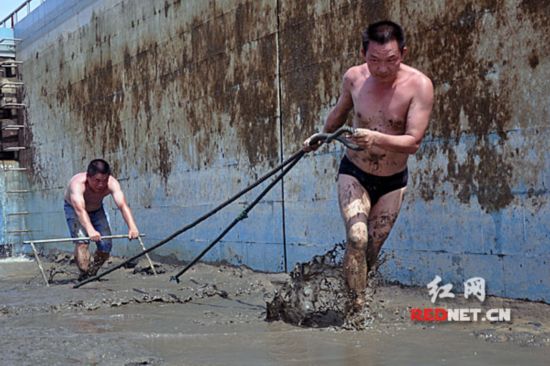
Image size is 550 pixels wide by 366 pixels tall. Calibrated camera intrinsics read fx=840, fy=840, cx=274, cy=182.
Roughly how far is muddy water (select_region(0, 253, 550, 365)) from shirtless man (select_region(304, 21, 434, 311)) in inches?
19.3

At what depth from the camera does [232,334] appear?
15.9 ft

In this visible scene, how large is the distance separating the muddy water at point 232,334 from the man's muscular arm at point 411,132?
1.04 meters

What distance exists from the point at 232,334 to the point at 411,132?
5.06 feet

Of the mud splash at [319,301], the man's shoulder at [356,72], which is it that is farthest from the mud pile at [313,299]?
the man's shoulder at [356,72]

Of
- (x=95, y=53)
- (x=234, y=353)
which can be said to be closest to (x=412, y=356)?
(x=234, y=353)

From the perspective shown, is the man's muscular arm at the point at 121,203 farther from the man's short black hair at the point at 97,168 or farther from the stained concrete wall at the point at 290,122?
the stained concrete wall at the point at 290,122

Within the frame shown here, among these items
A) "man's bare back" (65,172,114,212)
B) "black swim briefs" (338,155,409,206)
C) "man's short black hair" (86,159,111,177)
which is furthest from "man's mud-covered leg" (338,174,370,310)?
"man's bare back" (65,172,114,212)

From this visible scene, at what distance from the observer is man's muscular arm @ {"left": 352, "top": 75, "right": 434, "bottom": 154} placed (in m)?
4.52

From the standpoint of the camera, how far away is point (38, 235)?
14.4 m

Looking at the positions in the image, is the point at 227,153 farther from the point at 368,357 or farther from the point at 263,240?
the point at 368,357

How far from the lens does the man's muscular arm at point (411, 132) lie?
452cm
